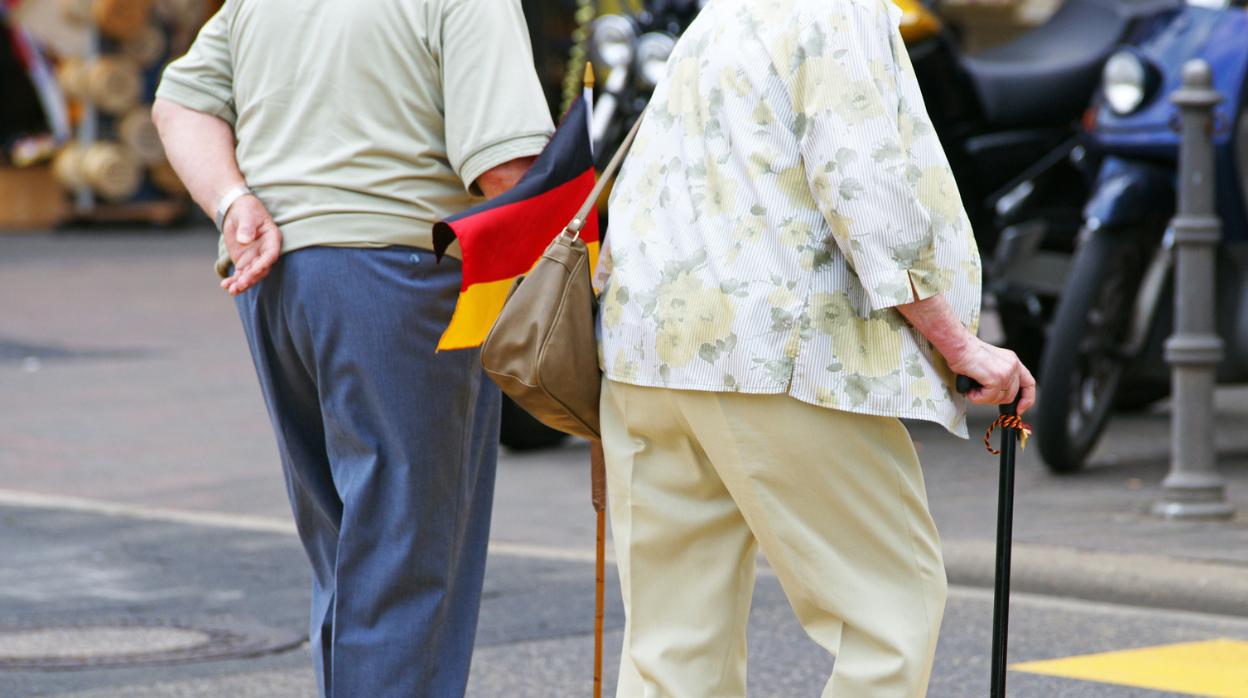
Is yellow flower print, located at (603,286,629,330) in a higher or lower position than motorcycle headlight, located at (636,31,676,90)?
higher

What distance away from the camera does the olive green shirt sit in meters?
3.23

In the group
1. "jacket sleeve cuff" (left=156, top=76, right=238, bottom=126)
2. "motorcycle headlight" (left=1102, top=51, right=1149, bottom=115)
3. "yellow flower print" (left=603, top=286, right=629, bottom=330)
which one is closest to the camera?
"yellow flower print" (left=603, top=286, right=629, bottom=330)

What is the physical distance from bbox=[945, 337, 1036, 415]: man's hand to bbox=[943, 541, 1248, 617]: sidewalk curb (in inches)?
112

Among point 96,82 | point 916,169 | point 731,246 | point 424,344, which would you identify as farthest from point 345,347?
point 96,82

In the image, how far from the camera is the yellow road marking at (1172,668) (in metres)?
4.68

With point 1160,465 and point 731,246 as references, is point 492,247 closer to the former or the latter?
point 731,246

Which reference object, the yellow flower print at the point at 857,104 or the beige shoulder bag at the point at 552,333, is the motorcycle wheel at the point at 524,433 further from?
the yellow flower print at the point at 857,104

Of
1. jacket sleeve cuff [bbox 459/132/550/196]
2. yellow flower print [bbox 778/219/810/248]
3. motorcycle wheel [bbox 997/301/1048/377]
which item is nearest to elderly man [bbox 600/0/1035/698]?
yellow flower print [bbox 778/219/810/248]

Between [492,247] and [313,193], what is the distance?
0.37m

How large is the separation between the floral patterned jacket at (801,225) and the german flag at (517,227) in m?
0.24

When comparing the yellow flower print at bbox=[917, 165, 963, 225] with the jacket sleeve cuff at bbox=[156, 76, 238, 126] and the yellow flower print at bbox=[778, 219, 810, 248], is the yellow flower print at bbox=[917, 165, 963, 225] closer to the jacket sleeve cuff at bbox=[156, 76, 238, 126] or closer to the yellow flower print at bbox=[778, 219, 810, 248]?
the yellow flower print at bbox=[778, 219, 810, 248]

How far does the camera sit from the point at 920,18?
847cm

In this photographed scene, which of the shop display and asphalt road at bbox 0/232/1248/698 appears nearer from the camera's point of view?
asphalt road at bbox 0/232/1248/698

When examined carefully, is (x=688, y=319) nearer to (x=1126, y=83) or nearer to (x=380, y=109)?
(x=380, y=109)
